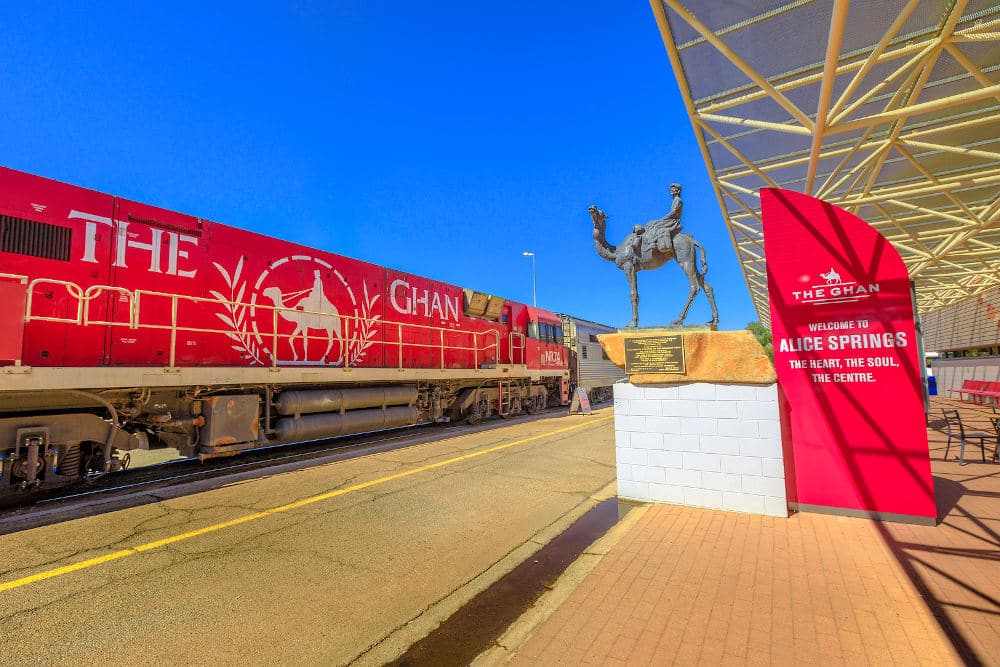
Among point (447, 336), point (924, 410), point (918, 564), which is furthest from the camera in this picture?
point (447, 336)

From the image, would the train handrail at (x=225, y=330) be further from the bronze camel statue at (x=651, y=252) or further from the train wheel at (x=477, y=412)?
the bronze camel statue at (x=651, y=252)

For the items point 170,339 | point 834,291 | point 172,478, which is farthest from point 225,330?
point 834,291

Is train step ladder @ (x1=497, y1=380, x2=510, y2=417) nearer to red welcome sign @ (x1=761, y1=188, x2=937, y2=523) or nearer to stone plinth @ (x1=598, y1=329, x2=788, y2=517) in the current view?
stone plinth @ (x1=598, y1=329, x2=788, y2=517)

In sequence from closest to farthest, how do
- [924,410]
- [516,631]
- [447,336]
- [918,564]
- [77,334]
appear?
[516,631]
[918,564]
[924,410]
[77,334]
[447,336]

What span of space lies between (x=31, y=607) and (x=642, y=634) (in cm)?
436

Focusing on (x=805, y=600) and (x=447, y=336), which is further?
(x=447, y=336)

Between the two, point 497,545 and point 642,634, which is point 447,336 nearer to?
point 497,545

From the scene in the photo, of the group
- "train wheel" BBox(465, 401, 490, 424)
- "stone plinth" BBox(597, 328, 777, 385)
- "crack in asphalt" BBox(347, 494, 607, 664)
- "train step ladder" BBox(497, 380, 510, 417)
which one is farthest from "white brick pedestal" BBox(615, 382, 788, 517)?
"train step ladder" BBox(497, 380, 510, 417)

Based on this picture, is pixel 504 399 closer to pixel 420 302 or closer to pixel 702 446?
pixel 420 302

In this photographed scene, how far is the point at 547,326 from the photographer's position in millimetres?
18656

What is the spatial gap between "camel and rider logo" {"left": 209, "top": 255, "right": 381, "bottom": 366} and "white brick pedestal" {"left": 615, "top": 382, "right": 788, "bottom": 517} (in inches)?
236

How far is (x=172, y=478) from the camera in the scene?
6863 millimetres

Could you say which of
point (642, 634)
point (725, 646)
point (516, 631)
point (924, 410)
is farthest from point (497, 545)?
point (924, 410)

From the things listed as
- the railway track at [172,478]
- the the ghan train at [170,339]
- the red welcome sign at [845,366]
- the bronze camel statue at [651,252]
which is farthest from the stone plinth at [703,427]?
the the ghan train at [170,339]
